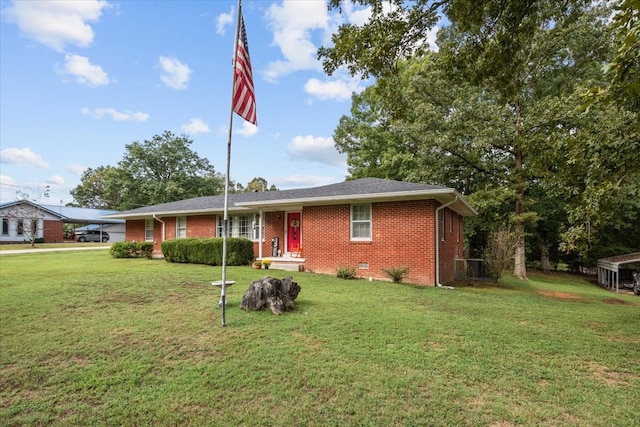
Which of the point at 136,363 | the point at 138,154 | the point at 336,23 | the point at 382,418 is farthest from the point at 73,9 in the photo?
the point at 138,154

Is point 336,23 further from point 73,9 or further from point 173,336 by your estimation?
point 73,9

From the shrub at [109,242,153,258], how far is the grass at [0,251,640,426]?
37.3 ft

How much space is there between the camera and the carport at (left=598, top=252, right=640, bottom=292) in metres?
17.7

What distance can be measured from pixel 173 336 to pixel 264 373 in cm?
199

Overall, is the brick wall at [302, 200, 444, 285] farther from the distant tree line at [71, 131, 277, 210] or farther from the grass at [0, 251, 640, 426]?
the distant tree line at [71, 131, 277, 210]

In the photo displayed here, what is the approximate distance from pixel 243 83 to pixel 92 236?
42.5 meters

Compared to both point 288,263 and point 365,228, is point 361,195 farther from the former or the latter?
point 288,263

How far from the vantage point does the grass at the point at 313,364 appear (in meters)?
3.15

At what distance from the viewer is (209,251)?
14.7m

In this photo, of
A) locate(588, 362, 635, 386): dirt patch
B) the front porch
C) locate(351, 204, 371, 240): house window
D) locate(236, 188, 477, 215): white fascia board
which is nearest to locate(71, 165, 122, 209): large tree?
the front porch

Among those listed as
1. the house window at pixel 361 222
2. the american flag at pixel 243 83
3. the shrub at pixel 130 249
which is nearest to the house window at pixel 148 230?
the shrub at pixel 130 249

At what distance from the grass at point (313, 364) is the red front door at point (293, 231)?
7496 millimetres

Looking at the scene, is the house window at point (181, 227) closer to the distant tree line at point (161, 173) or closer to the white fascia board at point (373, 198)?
the white fascia board at point (373, 198)

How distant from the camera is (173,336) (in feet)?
16.8
